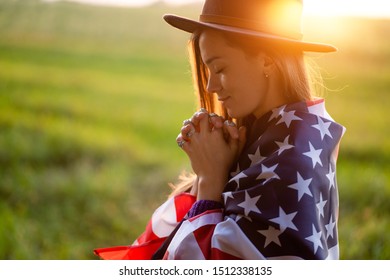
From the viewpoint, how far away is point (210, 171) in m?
1.67

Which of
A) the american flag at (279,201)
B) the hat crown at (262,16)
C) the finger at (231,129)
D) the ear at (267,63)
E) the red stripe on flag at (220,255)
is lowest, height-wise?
the red stripe on flag at (220,255)

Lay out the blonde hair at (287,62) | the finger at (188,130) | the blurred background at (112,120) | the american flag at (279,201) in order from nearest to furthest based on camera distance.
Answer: the american flag at (279,201) < the blonde hair at (287,62) < the finger at (188,130) < the blurred background at (112,120)

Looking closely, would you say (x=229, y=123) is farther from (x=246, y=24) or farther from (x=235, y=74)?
(x=246, y=24)

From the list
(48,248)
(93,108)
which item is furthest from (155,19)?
(48,248)

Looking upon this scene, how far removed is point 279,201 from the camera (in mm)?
1527

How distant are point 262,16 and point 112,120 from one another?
4.15m

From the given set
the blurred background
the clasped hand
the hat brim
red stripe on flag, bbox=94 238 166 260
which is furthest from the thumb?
the blurred background

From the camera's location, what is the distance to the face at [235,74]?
1.63 metres

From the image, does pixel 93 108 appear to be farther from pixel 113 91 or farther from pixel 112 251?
pixel 112 251

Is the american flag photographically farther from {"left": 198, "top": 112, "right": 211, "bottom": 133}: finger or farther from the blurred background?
the blurred background

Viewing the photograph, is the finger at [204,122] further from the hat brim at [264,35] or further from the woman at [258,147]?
the hat brim at [264,35]

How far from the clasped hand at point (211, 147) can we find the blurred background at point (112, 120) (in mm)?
685

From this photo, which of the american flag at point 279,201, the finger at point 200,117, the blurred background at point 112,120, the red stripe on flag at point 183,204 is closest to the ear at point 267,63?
the american flag at point 279,201

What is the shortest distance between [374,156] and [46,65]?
4.04m
